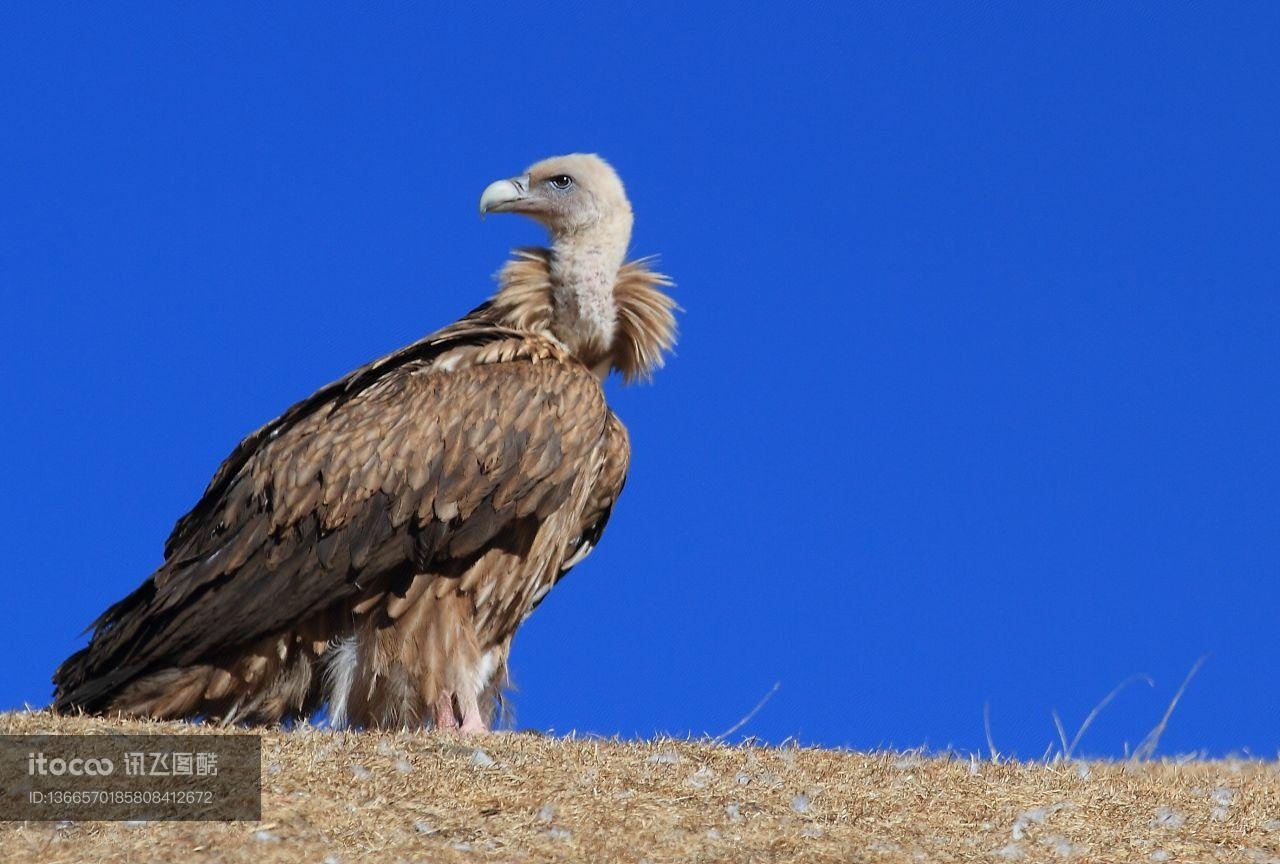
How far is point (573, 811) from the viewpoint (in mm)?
8211

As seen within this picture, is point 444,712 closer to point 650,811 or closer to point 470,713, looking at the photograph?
point 470,713

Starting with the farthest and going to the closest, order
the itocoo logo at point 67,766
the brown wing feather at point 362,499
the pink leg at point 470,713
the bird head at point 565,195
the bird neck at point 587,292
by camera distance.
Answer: the bird head at point 565,195, the bird neck at point 587,292, the pink leg at point 470,713, the brown wing feather at point 362,499, the itocoo logo at point 67,766

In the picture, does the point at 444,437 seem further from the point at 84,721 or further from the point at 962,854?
the point at 962,854

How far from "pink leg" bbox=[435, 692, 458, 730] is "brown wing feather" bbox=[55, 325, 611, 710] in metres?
0.75

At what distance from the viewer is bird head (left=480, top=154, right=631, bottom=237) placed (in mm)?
12297

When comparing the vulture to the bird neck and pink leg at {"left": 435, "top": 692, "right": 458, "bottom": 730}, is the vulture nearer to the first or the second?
pink leg at {"left": 435, "top": 692, "right": 458, "bottom": 730}

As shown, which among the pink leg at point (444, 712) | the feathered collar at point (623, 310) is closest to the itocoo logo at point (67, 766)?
the pink leg at point (444, 712)

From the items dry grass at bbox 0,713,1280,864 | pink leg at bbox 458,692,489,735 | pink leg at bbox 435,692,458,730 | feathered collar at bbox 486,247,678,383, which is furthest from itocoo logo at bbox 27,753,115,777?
feathered collar at bbox 486,247,678,383

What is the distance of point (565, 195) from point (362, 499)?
3.14m

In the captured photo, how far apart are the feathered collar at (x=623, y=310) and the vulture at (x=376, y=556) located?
26.2 inches

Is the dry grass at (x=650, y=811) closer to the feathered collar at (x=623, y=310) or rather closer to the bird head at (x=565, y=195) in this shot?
the feathered collar at (x=623, y=310)

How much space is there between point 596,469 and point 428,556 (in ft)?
4.40

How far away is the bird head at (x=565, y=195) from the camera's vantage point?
12.3 metres

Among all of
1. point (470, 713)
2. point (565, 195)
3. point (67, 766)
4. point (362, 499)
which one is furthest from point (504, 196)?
point (67, 766)
